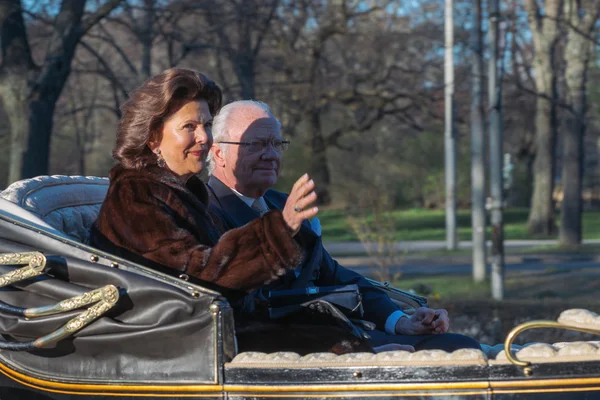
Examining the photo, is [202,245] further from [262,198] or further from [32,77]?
[32,77]

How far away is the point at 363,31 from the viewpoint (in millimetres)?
22875

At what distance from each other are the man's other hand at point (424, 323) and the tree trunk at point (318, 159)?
75.3ft

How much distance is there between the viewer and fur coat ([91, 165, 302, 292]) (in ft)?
9.18

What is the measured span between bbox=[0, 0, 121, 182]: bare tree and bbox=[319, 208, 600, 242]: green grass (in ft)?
31.0

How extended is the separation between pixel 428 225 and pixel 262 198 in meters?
21.9

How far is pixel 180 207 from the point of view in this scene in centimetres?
299

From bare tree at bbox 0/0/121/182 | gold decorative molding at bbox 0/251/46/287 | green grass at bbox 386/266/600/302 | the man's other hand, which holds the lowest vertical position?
green grass at bbox 386/266/600/302

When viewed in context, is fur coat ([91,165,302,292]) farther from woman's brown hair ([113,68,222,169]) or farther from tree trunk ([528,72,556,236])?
tree trunk ([528,72,556,236])

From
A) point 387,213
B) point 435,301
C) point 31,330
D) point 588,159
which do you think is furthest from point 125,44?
point 588,159

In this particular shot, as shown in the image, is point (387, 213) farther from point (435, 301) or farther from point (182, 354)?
point (182, 354)

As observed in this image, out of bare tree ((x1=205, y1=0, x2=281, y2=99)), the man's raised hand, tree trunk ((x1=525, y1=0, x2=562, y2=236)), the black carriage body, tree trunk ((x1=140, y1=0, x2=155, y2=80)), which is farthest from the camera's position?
tree trunk ((x1=525, y1=0, x2=562, y2=236))

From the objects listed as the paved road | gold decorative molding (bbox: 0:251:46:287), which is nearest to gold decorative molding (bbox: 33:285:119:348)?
gold decorative molding (bbox: 0:251:46:287)

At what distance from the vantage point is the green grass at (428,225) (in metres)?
22.0

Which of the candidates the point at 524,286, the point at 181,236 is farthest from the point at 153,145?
the point at 524,286
